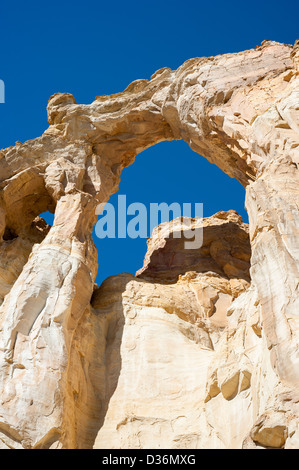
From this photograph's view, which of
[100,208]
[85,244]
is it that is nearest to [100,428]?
[85,244]

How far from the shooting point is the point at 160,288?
15055 mm

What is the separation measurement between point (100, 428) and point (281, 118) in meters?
7.10

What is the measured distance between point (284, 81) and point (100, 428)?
865cm

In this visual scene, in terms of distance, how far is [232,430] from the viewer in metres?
9.73

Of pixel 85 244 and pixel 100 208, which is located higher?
pixel 100 208

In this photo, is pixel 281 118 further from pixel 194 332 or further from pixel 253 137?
pixel 194 332

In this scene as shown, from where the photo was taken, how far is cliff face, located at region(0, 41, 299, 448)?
9.55 meters

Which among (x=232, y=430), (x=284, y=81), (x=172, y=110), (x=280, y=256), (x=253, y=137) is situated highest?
(x=172, y=110)

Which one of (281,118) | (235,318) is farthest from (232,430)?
(281,118)

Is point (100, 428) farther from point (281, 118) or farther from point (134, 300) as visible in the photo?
point (281, 118)

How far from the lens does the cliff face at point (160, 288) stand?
9.55 metres
